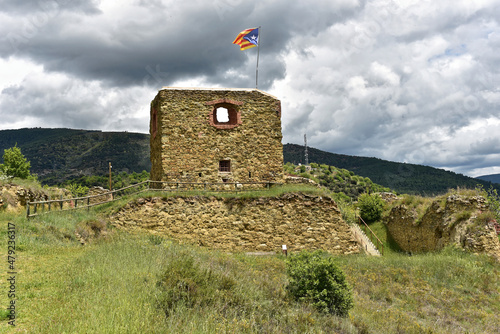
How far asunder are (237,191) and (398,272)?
8308 mm

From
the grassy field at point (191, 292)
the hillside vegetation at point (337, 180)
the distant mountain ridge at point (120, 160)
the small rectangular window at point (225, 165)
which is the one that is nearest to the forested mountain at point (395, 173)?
the distant mountain ridge at point (120, 160)

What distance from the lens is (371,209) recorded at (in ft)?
89.4

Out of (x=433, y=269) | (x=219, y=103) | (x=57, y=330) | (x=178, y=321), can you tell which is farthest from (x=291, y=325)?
(x=219, y=103)

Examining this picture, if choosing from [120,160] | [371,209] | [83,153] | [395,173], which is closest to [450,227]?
[371,209]

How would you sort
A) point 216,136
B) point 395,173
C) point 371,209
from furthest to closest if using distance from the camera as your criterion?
point 395,173
point 371,209
point 216,136

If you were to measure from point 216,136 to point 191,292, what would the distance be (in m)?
13.2

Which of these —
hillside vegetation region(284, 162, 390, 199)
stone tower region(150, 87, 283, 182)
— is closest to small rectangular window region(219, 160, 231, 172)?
stone tower region(150, 87, 283, 182)

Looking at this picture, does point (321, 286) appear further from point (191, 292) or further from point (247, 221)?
point (247, 221)

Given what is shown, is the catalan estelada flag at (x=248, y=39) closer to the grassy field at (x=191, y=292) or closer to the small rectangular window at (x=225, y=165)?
the small rectangular window at (x=225, y=165)

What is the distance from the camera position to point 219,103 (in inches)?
770

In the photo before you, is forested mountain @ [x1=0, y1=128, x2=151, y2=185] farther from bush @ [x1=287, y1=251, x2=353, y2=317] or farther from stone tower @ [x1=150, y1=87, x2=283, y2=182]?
bush @ [x1=287, y1=251, x2=353, y2=317]

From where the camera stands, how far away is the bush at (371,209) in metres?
27.0

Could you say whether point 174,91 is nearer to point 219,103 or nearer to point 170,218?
point 219,103

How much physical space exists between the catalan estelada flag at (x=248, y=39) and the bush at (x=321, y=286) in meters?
14.7
